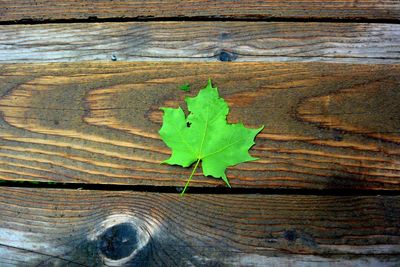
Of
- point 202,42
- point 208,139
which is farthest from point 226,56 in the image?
point 208,139

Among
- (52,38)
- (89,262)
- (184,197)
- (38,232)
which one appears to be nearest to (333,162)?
(184,197)

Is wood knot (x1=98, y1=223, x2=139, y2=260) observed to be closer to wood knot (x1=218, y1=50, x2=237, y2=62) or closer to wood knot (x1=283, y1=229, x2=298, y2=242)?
wood knot (x1=283, y1=229, x2=298, y2=242)

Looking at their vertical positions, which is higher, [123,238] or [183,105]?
[183,105]

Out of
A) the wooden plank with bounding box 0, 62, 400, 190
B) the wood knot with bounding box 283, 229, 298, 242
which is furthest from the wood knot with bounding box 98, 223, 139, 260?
the wood knot with bounding box 283, 229, 298, 242

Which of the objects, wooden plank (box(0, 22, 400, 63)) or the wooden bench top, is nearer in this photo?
the wooden bench top

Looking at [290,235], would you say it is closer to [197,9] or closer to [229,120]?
[229,120]

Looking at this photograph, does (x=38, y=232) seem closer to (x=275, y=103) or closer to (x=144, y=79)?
(x=144, y=79)

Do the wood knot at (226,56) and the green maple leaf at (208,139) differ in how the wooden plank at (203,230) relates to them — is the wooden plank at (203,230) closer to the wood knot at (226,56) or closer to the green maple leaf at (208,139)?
the green maple leaf at (208,139)
